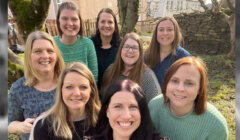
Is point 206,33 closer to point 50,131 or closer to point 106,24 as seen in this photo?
point 106,24

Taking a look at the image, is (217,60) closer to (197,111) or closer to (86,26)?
(197,111)

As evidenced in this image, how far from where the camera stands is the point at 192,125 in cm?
185

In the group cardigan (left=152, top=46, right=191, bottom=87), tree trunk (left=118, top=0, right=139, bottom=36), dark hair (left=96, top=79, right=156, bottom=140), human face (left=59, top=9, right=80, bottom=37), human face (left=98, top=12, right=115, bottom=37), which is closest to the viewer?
dark hair (left=96, top=79, right=156, bottom=140)

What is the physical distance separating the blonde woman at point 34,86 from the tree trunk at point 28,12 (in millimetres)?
1548

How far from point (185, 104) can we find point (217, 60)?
7.66 metres

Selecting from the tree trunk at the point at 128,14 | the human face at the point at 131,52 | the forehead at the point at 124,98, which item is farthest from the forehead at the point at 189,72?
the tree trunk at the point at 128,14

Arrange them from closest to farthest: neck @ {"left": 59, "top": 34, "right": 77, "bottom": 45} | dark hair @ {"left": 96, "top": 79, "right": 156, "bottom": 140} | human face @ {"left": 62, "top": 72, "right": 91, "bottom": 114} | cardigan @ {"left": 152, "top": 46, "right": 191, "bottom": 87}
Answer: dark hair @ {"left": 96, "top": 79, "right": 156, "bottom": 140}, human face @ {"left": 62, "top": 72, "right": 91, "bottom": 114}, neck @ {"left": 59, "top": 34, "right": 77, "bottom": 45}, cardigan @ {"left": 152, "top": 46, "right": 191, "bottom": 87}

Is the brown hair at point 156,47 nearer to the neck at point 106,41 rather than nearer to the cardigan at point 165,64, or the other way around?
the cardigan at point 165,64

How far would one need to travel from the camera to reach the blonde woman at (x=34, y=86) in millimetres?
1949

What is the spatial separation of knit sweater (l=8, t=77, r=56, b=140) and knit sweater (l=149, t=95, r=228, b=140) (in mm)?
1262

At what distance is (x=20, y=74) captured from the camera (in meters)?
3.48

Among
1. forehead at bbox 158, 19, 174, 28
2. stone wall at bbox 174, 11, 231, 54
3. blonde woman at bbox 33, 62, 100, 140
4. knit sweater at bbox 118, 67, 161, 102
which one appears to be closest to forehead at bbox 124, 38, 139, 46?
knit sweater at bbox 118, 67, 161, 102

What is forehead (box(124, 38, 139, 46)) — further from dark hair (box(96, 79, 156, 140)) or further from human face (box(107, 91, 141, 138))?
human face (box(107, 91, 141, 138))

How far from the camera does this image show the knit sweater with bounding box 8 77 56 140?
1943 mm
